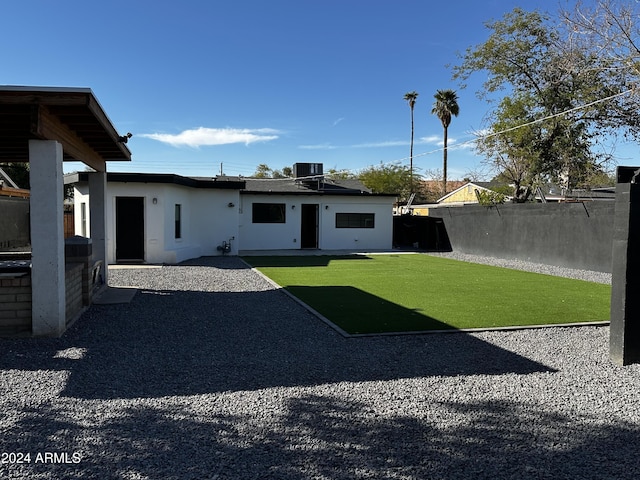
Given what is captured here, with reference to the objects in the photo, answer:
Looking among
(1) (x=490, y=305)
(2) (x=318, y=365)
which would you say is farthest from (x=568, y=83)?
(2) (x=318, y=365)

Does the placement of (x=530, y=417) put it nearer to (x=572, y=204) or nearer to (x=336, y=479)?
(x=336, y=479)

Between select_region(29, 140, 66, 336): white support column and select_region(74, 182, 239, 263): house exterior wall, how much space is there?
951 cm

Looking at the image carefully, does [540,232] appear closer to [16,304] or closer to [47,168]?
[47,168]

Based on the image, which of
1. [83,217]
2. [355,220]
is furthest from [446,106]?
[83,217]

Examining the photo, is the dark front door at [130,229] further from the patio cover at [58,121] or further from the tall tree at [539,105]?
the tall tree at [539,105]

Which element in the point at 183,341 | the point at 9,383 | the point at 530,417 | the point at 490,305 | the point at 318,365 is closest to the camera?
the point at 530,417

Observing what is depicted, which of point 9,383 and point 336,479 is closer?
point 336,479

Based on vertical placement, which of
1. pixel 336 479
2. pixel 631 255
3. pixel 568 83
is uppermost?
pixel 568 83

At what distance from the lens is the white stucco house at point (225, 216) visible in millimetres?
15875

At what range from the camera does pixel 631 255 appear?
17.8ft

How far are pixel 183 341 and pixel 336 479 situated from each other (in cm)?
374

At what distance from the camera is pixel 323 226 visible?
22141mm

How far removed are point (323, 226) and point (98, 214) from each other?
13.0 m

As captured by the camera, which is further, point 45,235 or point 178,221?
point 178,221
